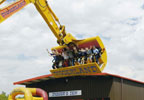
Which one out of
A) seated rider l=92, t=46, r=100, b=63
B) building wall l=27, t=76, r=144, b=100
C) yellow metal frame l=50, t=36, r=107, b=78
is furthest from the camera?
building wall l=27, t=76, r=144, b=100

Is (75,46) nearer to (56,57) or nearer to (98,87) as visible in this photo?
(56,57)

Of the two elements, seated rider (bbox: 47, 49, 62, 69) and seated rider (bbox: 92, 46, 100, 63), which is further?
seated rider (bbox: 47, 49, 62, 69)

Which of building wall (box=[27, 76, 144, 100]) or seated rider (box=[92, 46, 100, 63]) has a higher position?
seated rider (box=[92, 46, 100, 63])

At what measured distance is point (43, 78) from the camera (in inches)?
932

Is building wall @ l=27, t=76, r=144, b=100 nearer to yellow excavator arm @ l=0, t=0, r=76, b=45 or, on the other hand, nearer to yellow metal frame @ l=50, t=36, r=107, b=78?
yellow metal frame @ l=50, t=36, r=107, b=78

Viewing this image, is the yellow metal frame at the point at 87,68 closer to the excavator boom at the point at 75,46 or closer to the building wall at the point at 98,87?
the excavator boom at the point at 75,46

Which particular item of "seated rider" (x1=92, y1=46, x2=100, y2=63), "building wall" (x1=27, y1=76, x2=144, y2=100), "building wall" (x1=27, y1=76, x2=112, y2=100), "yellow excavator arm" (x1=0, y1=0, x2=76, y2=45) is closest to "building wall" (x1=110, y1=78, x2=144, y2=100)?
"building wall" (x1=27, y1=76, x2=144, y2=100)

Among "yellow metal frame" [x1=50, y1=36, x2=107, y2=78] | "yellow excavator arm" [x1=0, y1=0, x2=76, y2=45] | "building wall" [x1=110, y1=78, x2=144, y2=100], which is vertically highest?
"yellow excavator arm" [x1=0, y1=0, x2=76, y2=45]

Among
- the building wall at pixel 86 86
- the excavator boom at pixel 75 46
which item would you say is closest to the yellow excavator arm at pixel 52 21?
the excavator boom at pixel 75 46

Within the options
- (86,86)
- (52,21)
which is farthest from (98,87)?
(52,21)

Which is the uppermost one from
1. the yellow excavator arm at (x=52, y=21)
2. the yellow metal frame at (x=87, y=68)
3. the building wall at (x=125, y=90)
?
the yellow excavator arm at (x=52, y=21)

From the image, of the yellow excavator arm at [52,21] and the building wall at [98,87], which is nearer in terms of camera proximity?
the yellow excavator arm at [52,21]

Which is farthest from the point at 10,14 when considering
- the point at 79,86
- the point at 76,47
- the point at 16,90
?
the point at 79,86

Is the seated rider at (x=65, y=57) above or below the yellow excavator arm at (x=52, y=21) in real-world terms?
below
